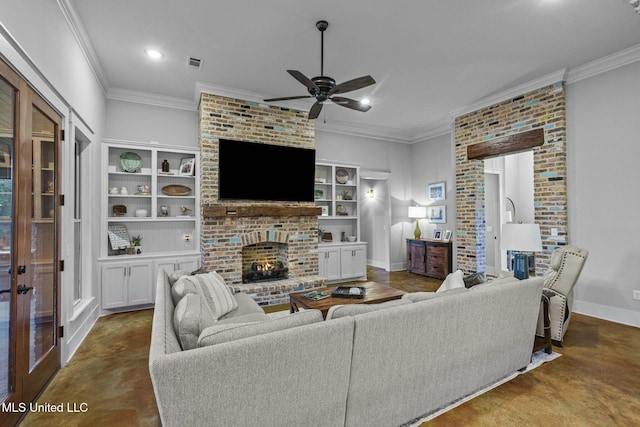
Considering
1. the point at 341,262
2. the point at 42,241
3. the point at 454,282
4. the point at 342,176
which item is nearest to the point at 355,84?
the point at 454,282

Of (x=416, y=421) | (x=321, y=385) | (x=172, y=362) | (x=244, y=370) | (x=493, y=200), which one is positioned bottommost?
(x=416, y=421)

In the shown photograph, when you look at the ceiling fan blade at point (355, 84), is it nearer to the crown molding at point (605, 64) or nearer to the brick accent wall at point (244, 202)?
the brick accent wall at point (244, 202)

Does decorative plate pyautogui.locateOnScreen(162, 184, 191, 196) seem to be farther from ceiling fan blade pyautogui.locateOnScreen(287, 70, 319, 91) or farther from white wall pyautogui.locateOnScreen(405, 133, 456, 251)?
white wall pyautogui.locateOnScreen(405, 133, 456, 251)

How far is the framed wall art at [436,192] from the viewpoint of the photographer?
6.54 metres

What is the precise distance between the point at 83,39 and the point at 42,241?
2147mm

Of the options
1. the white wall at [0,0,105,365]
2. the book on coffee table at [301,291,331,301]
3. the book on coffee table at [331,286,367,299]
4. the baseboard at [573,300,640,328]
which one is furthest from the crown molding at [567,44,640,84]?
the white wall at [0,0,105,365]

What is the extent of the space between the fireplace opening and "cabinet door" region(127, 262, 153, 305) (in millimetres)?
1319

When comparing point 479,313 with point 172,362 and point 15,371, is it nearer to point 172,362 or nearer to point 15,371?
point 172,362

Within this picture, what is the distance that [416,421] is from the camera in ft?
6.36

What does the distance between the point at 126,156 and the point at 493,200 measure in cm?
685

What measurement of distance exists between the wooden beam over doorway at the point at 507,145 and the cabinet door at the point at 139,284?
5400mm

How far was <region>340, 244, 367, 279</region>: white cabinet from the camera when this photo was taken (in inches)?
232

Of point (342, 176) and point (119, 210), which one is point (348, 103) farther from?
point (119, 210)

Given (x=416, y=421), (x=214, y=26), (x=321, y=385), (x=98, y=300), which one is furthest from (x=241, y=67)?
(x=416, y=421)
